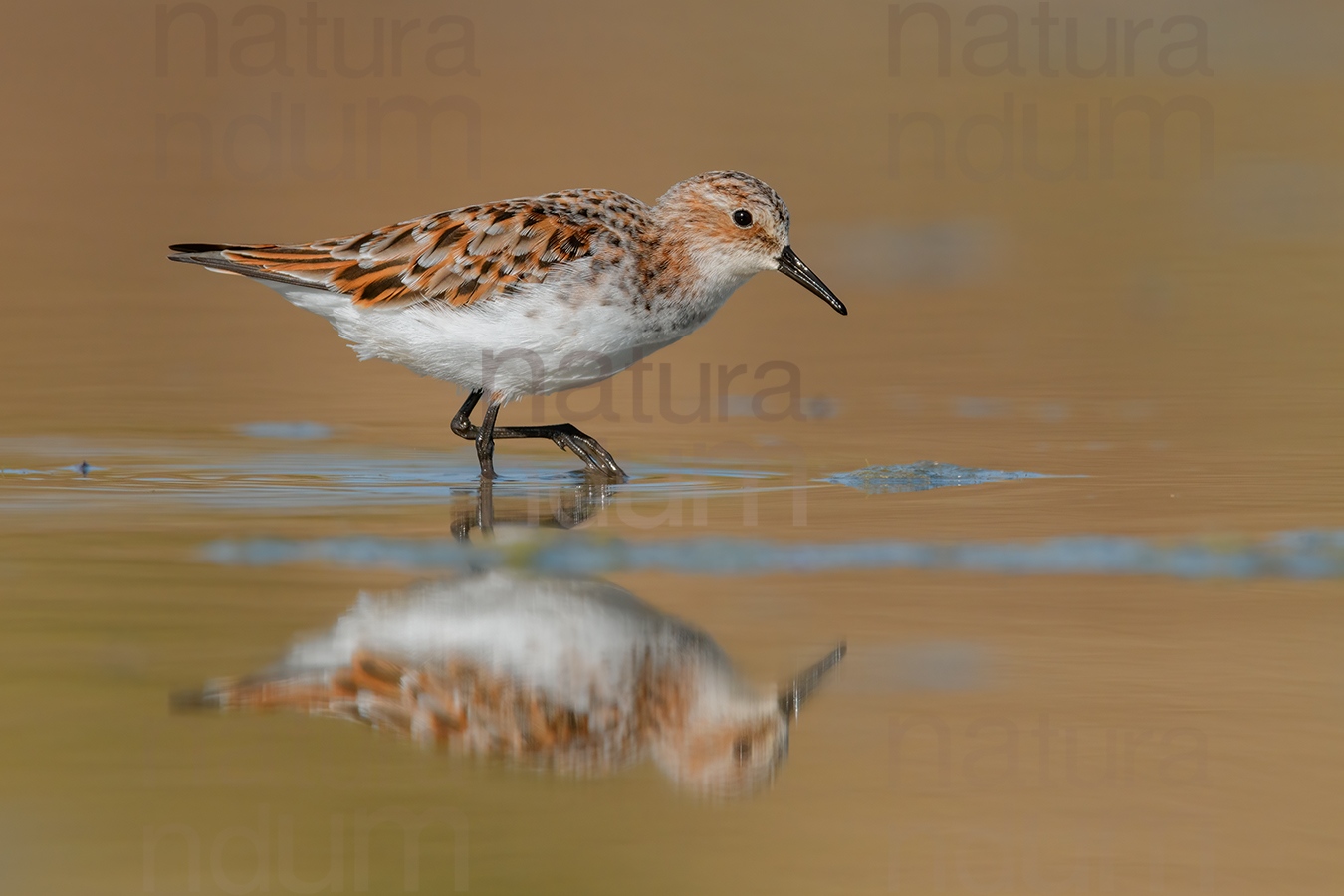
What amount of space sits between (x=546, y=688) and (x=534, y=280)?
3.74 m

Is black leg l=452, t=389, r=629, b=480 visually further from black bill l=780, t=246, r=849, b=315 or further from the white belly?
black bill l=780, t=246, r=849, b=315

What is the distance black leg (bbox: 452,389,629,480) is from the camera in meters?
9.12

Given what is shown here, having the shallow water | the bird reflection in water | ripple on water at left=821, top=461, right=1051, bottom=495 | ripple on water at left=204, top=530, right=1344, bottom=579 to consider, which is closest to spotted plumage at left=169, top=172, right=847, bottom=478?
the shallow water

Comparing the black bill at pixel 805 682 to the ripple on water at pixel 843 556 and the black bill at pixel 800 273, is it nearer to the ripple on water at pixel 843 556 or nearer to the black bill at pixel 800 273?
the ripple on water at pixel 843 556

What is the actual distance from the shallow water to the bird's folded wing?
34.6 inches

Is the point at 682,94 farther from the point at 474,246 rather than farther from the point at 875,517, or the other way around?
the point at 875,517

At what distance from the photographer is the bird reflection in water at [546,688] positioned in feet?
16.6

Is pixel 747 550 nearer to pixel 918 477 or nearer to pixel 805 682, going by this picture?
pixel 805 682

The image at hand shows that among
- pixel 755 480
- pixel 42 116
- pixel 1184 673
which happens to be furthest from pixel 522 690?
pixel 42 116

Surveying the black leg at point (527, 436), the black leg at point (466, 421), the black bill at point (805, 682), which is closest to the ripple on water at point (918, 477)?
the black leg at point (527, 436)

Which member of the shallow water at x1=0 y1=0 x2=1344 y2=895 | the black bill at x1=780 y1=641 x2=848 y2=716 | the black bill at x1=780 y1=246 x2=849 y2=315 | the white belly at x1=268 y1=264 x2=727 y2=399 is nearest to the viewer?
the shallow water at x1=0 y1=0 x2=1344 y2=895

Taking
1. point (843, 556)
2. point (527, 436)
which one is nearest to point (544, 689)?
point (843, 556)

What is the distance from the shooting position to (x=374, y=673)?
17.9 ft

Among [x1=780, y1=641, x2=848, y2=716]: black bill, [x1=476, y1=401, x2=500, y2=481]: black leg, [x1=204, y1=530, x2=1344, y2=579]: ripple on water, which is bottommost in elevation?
[x1=780, y1=641, x2=848, y2=716]: black bill
